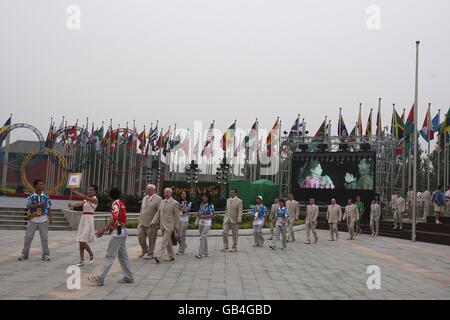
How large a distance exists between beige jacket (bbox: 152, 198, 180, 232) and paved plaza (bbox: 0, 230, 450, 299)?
940mm

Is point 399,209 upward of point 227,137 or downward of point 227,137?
downward

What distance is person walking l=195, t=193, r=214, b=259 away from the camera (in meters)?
13.2

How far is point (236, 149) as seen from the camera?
45.8 metres

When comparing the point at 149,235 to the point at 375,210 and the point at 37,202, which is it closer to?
the point at 37,202

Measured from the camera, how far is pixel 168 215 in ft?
38.6


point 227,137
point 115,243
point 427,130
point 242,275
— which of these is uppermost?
point 227,137

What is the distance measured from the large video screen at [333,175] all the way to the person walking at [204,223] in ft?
64.2

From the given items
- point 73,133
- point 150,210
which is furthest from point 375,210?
point 73,133

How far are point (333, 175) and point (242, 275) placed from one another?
23.1m

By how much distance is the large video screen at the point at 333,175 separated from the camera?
31000mm

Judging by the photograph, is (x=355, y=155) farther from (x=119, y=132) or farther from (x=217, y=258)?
(x=119, y=132)

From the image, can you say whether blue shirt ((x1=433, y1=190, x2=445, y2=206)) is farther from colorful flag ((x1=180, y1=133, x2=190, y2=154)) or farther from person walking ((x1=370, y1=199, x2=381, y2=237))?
colorful flag ((x1=180, y1=133, x2=190, y2=154))
